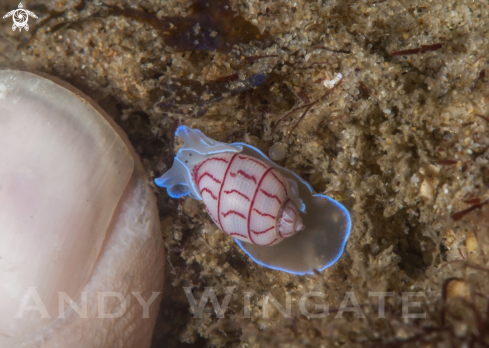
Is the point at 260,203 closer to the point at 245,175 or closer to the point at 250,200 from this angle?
the point at 250,200

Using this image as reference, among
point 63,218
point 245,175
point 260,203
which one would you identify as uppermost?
point 245,175

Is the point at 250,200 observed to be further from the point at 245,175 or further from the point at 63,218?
the point at 63,218

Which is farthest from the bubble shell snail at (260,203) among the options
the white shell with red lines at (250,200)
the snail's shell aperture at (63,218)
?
the snail's shell aperture at (63,218)

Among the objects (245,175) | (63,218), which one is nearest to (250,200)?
(245,175)

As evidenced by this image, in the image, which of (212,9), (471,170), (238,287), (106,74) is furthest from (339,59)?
(238,287)

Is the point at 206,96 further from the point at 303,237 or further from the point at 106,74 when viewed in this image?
the point at 303,237

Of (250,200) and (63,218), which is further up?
(250,200)
